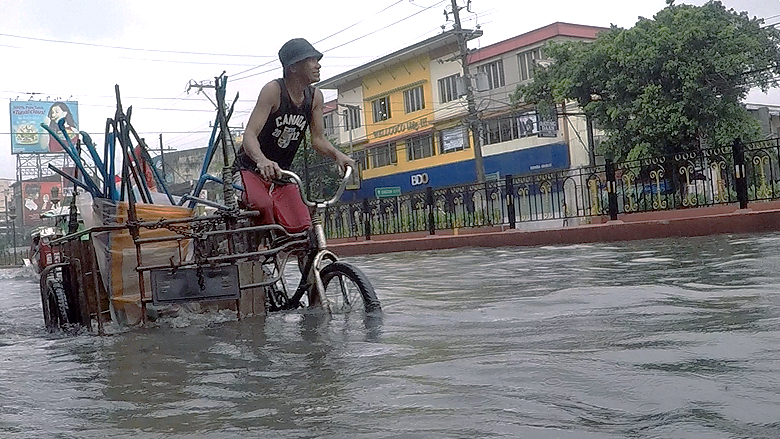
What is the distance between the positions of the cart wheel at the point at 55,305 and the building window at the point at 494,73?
32321 millimetres

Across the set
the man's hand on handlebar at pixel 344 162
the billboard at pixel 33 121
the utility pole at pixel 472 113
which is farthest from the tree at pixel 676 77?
the billboard at pixel 33 121

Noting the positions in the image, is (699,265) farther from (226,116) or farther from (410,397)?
(410,397)

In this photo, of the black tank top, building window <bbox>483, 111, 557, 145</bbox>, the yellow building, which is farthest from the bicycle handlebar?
building window <bbox>483, 111, 557, 145</bbox>

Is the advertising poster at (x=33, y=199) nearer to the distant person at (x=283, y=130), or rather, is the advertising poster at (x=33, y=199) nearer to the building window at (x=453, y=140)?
the building window at (x=453, y=140)

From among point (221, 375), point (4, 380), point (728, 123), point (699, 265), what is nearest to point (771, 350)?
point (221, 375)

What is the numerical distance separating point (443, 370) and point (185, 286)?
6.27 ft

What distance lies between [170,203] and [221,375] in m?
2.35

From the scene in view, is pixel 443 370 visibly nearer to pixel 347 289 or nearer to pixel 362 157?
pixel 347 289

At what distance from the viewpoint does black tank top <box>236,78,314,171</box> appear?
4516 mm

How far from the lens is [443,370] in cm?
275

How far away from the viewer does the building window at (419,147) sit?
40281mm

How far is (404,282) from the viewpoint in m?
6.84

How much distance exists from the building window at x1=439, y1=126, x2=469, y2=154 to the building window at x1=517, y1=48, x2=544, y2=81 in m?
4.05

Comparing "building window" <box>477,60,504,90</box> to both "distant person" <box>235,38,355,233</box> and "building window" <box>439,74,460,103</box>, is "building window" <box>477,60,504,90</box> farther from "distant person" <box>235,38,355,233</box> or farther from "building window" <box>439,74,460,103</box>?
"distant person" <box>235,38,355,233</box>
